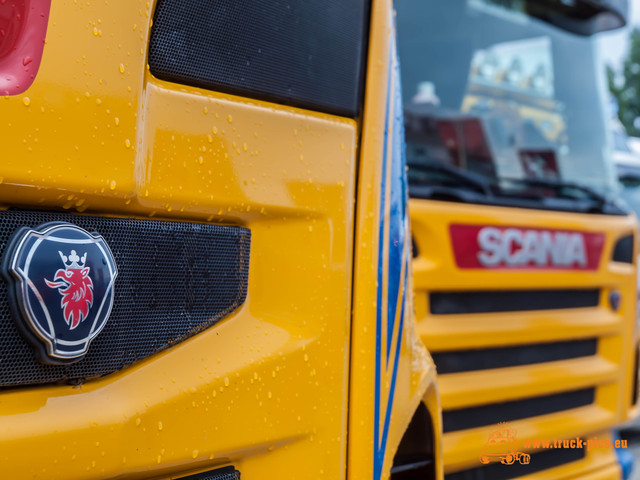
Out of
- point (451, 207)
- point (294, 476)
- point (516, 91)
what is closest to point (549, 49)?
point (516, 91)

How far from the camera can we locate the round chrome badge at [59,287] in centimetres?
82

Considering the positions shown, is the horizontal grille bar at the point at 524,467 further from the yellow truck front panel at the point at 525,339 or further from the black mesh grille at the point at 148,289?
the black mesh grille at the point at 148,289

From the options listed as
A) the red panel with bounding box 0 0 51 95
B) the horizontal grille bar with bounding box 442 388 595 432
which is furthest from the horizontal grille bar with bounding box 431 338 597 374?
the red panel with bounding box 0 0 51 95

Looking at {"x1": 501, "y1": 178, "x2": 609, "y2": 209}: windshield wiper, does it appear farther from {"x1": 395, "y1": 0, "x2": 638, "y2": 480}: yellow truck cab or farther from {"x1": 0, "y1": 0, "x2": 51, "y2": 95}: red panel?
{"x1": 0, "y1": 0, "x2": 51, "y2": 95}: red panel

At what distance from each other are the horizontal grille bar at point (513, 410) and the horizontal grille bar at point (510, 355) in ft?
0.50

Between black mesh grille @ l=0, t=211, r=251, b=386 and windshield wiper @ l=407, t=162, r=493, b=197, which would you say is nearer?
black mesh grille @ l=0, t=211, r=251, b=386

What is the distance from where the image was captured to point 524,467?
2.84 m

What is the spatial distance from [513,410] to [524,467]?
254 mm

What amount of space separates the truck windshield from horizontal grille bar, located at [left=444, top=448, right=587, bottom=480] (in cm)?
101

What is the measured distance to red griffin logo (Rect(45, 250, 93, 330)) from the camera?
839 millimetres

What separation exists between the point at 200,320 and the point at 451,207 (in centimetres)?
161

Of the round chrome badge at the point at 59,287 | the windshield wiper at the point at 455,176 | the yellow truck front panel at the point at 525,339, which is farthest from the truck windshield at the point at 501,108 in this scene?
the round chrome badge at the point at 59,287
